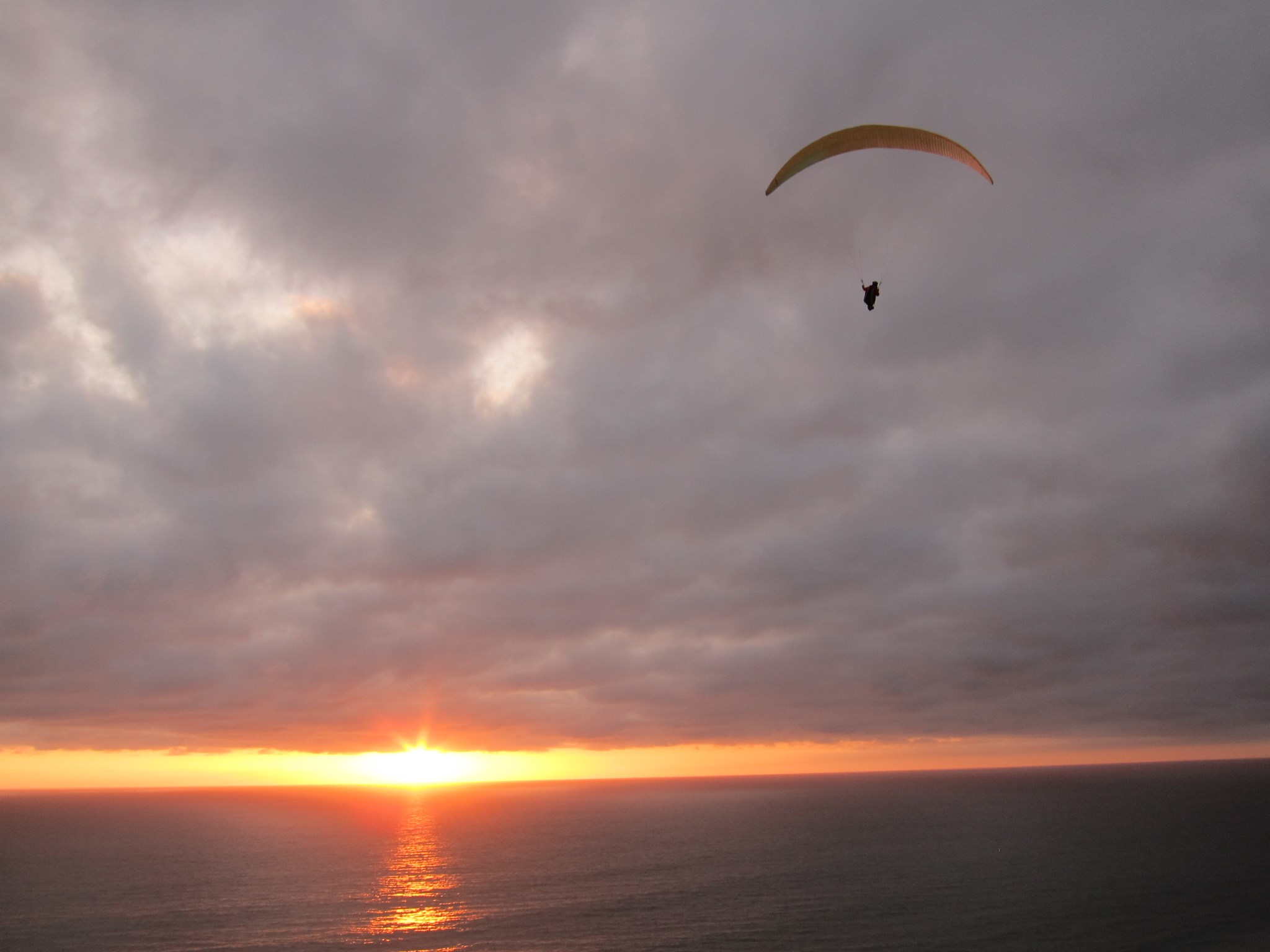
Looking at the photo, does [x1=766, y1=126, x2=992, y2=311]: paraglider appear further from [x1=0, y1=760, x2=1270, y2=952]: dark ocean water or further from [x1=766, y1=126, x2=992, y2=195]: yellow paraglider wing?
[x1=0, y1=760, x2=1270, y2=952]: dark ocean water

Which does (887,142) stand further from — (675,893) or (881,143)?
(675,893)

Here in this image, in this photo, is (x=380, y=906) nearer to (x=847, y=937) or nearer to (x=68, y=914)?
(x=68, y=914)

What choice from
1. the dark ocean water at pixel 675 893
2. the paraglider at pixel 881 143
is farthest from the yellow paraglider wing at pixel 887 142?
the dark ocean water at pixel 675 893

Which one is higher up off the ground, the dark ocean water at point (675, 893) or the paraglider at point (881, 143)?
the paraglider at point (881, 143)

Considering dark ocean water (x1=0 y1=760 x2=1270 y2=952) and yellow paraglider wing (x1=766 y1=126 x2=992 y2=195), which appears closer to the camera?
Answer: yellow paraglider wing (x1=766 y1=126 x2=992 y2=195)

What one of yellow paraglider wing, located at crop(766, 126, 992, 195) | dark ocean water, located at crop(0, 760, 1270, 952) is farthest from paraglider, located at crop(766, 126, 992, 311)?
dark ocean water, located at crop(0, 760, 1270, 952)

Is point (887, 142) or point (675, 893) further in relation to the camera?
point (675, 893)

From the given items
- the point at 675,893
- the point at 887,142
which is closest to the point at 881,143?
the point at 887,142

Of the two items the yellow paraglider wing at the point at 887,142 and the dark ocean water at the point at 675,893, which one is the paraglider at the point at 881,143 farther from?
the dark ocean water at the point at 675,893

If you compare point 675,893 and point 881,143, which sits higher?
point 881,143

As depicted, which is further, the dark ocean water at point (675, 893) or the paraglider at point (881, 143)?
the dark ocean water at point (675, 893)

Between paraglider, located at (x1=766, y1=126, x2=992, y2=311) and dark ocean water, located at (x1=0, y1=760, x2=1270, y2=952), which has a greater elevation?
paraglider, located at (x1=766, y1=126, x2=992, y2=311)
